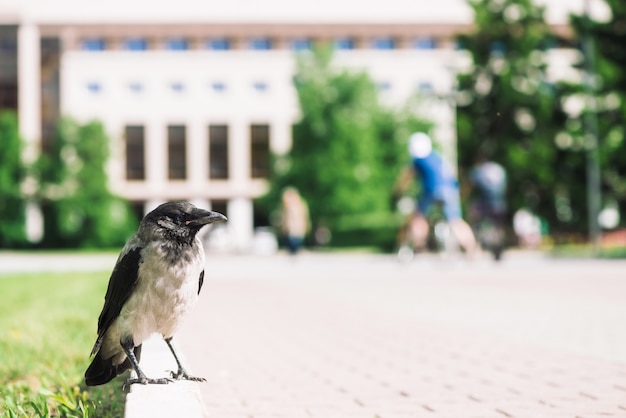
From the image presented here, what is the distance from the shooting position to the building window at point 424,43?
237ft

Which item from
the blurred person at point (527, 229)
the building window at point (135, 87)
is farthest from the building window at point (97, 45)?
the blurred person at point (527, 229)

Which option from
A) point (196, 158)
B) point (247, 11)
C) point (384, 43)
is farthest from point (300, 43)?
point (196, 158)

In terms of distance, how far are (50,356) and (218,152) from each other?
6512cm

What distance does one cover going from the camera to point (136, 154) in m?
70.1

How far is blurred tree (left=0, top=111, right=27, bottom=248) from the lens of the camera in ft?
174

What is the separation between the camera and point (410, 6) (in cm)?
7188

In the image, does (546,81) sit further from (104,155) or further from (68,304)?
(68,304)

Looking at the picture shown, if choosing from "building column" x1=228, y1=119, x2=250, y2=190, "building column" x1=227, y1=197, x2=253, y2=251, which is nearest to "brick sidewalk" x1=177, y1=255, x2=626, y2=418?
"building column" x1=228, y1=119, x2=250, y2=190

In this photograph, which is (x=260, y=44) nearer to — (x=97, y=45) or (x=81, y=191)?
(x=97, y=45)

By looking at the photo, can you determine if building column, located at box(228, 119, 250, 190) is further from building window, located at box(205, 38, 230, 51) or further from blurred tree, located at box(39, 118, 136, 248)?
blurred tree, located at box(39, 118, 136, 248)

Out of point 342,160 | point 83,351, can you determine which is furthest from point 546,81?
point 83,351

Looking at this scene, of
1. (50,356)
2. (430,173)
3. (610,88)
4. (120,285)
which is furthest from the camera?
(610,88)

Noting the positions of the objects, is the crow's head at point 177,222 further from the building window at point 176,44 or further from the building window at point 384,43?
the building window at point 384,43

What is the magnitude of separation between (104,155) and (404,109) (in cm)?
1726
